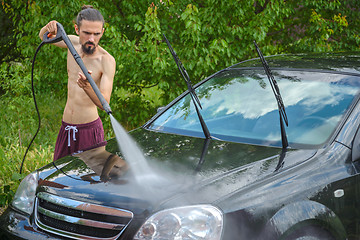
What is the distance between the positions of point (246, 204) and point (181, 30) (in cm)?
480

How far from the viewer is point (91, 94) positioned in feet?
12.7

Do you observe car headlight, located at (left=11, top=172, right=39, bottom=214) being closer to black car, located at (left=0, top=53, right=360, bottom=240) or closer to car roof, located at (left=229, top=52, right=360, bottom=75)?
black car, located at (left=0, top=53, right=360, bottom=240)

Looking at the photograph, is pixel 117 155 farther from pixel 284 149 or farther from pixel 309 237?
pixel 309 237

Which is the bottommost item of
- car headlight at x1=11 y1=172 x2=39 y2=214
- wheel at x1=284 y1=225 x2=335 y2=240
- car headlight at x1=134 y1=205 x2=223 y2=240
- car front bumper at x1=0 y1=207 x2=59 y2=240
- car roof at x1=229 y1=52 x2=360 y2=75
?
wheel at x1=284 y1=225 x2=335 y2=240

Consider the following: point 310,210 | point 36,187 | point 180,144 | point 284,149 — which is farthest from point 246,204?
point 36,187

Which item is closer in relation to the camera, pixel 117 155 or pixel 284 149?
pixel 284 149

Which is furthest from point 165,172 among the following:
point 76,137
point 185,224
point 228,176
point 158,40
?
point 158,40

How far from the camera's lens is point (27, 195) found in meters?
3.16

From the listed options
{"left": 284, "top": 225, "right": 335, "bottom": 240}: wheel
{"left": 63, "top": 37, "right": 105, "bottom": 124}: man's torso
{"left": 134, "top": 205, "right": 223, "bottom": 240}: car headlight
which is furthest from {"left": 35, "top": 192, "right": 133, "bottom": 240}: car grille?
{"left": 63, "top": 37, "right": 105, "bottom": 124}: man's torso

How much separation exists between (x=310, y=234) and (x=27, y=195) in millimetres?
1721

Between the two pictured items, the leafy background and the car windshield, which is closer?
the car windshield

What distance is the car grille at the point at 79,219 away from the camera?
2504 millimetres

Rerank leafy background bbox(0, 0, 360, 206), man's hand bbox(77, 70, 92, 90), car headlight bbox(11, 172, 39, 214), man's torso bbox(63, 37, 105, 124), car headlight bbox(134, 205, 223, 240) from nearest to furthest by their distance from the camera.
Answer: car headlight bbox(134, 205, 223, 240) → car headlight bbox(11, 172, 39, 214) → man's hand bbox(77, 70, 92, 90) → man's torso bbox(63, 37, 105, 124) → leafy background bbox(0, 0, 360, 206)

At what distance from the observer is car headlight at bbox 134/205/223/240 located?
238 centimetres
